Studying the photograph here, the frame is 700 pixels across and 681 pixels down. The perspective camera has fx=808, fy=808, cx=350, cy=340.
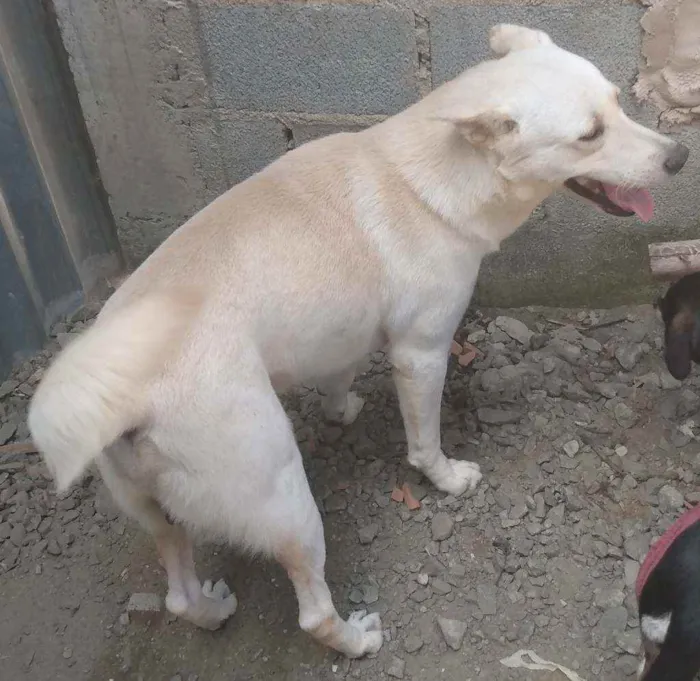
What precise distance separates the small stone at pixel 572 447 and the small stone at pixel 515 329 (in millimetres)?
525

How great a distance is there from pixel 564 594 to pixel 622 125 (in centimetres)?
133

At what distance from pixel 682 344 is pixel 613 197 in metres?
0.57

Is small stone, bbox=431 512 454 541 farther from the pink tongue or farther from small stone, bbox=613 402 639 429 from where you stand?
the pink tongue

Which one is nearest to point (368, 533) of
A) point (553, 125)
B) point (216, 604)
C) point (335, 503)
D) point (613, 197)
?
point (335, 503)

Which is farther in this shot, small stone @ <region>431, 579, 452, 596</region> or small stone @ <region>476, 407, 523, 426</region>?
small stone @ <region>476, 407, 523, 426</region>

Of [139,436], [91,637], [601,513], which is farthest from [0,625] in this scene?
[601,513]

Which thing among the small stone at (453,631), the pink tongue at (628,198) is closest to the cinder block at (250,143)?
the pink tongue at (628,198)

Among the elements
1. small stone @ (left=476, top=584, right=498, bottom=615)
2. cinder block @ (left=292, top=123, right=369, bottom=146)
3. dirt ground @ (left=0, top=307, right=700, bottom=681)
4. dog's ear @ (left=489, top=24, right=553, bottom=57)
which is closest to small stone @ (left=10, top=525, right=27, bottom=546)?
dirt ground @ (left=0, top=307, right=700, bottom=681)

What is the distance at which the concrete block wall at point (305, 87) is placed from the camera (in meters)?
2.69

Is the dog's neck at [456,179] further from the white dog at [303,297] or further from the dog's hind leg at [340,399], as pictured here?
the dog's hind leg at [340,399]

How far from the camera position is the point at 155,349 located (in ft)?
5.59

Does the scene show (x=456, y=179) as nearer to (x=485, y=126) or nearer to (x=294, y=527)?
(x=485, y=126)

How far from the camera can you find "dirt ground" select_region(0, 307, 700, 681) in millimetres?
2318

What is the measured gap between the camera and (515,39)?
2.19 metres
